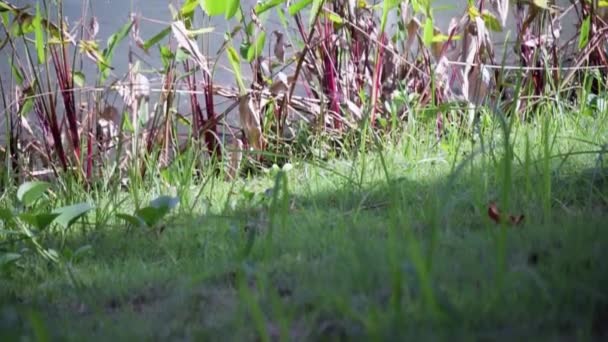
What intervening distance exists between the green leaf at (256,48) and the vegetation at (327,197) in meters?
0.01

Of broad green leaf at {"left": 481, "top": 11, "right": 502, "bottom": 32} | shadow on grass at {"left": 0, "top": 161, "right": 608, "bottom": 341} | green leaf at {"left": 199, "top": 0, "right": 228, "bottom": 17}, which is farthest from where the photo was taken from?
broad green leaf at {"left": 481, "top": 11, "right": 502, "bottom": 32}

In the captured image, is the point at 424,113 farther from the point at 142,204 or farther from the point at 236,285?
the point at 236,285

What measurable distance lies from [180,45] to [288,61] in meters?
0.53

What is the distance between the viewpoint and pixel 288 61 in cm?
301

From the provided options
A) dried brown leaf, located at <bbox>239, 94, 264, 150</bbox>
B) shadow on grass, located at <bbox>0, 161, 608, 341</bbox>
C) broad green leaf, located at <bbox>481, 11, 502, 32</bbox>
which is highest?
broad green leaf, located at <bbox>481, 11, 502, 32</bbox>

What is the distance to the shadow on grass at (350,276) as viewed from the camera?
96cm

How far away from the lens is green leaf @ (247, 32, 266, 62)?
268 centimetres

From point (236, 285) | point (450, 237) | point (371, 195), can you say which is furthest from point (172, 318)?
point (371, 195)

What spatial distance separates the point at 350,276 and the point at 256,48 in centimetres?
167

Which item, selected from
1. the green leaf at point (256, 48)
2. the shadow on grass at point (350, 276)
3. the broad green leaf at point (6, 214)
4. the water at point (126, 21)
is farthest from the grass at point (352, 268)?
the water at point (126, 21)

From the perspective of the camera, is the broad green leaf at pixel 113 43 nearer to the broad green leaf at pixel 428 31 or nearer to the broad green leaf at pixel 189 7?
the broad green leaf at pixel 189 7

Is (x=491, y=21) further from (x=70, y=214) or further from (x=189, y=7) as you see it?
(x=70, y=214)

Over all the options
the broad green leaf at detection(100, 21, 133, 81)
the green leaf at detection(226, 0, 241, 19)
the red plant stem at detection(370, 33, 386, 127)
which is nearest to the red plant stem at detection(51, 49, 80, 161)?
the broad green leaf at detection(100, 21, 133, 81)

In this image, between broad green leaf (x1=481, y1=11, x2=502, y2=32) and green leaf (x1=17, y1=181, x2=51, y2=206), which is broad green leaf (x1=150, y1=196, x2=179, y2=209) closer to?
green leaf (x1=17, y1=181, x2=51, y2=206)
